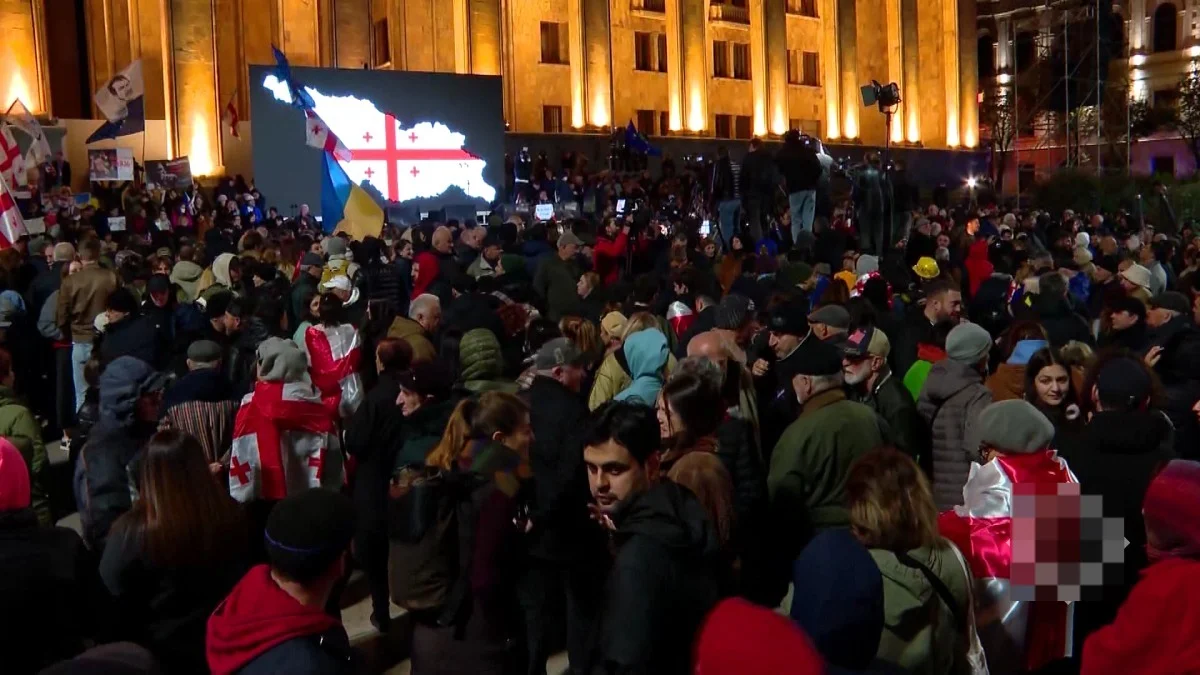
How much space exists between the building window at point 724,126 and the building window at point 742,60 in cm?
183

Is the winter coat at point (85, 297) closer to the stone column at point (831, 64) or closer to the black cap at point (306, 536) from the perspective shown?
the black cap at point (306, 536)

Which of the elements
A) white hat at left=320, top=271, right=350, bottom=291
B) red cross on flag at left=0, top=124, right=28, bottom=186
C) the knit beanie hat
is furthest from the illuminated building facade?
the knit beanie hat

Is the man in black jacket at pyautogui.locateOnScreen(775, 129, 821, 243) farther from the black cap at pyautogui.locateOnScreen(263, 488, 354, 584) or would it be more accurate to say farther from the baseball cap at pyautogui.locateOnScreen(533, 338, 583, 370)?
the black cap at pyautogui.locateOnScreen(263, 488, 354, 584)

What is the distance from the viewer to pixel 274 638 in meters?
2.81

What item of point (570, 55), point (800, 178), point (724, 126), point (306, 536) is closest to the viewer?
point (306, 536)

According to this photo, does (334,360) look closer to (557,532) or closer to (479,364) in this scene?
(479,364)

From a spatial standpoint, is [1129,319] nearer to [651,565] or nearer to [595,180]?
[651,565]

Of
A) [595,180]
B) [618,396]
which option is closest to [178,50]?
[595,180]

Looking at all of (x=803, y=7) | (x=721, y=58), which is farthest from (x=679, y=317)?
(x=803, y=7)


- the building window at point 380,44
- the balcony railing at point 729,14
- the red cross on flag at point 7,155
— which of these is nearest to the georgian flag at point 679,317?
the red cross on flag at point 7,155

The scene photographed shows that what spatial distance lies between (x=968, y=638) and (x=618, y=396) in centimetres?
266

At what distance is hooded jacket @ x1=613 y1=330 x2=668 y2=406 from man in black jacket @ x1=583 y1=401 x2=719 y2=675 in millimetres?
2451

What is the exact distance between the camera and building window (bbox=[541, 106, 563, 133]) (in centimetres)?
3556

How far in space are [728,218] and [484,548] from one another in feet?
40.2
